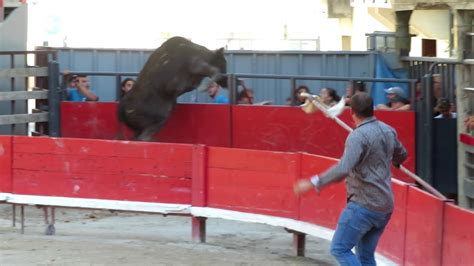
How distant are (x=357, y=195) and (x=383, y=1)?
1795 cm

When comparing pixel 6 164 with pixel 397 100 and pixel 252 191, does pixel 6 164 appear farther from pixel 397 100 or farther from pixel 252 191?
pixel 397 100

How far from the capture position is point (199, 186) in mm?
11164

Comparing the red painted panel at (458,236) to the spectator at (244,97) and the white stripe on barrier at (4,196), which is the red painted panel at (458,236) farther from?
the spectator at (244,97)

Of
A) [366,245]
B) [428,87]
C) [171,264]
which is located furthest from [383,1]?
[366,245]

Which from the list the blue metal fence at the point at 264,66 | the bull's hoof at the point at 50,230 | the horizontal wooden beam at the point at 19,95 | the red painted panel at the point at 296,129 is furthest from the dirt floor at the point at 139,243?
the blue metal fence at the point at 264,66

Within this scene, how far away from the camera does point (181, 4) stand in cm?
4109

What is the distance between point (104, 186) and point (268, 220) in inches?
83.1

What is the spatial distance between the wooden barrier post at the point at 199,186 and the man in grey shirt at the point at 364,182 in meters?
3.80

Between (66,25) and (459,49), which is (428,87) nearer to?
(459,49)

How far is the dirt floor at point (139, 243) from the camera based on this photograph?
995 cm

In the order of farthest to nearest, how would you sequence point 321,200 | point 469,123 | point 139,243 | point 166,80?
point 166,80, point 469,123, point 139,243, point 321,200

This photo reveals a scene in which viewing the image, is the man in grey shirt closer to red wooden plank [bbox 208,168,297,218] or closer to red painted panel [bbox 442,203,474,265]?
red painted panel [bbox 442,203,474,265]

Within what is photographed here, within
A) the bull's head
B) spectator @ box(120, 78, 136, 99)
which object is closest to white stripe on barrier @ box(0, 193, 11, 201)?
spectator @ box(120, 78, 136, 99)

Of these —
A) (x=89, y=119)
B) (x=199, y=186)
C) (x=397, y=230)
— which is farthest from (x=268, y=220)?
(x=89, y=119)
